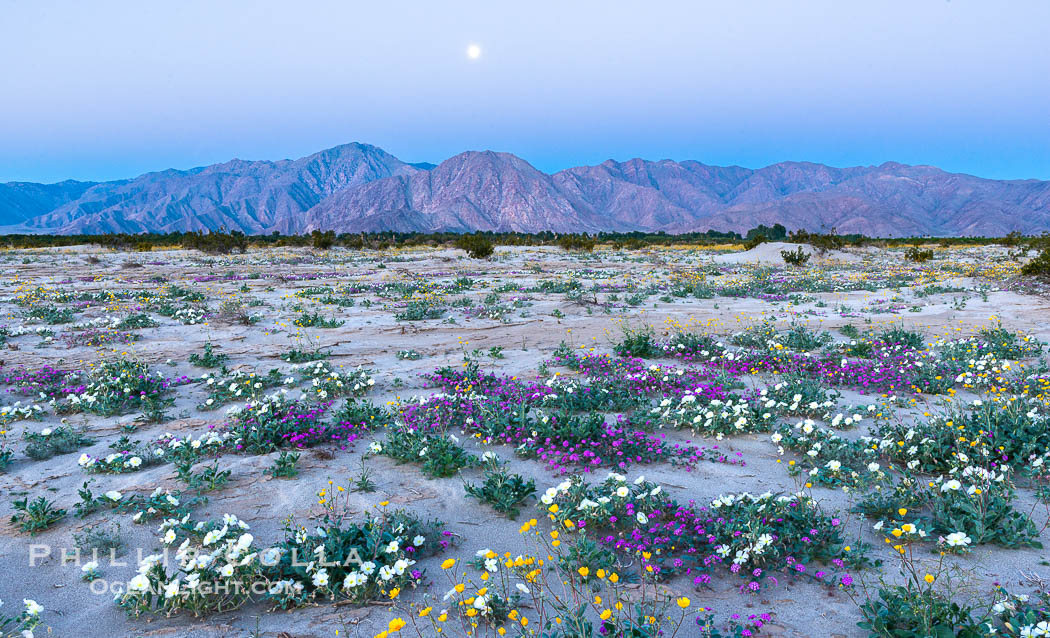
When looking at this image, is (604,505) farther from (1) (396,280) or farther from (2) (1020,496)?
(1) (396,280)

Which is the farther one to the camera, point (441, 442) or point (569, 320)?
point (569, 320)

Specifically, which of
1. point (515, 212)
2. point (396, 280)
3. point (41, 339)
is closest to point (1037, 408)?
point (41, 339)

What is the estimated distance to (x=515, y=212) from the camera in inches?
6811

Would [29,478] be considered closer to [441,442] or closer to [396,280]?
[441,442]

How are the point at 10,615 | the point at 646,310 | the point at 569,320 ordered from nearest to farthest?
1. the point at 10,615
2. the point at 569,320
3. the point at 646,310

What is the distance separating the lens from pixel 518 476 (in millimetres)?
4156

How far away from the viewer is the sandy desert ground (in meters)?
3.05

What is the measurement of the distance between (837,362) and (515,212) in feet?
555

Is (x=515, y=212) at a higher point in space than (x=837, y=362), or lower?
higher

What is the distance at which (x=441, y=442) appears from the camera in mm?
4762

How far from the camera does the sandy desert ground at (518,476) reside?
3.05 meters

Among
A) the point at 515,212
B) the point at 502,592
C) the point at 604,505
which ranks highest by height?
the point at 515,212

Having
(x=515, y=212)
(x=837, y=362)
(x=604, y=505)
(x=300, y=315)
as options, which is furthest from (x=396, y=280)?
(x=515, y=212)

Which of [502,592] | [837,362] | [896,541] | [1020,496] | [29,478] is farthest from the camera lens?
[837,362]
